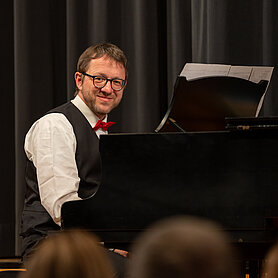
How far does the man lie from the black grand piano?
0.38 meters

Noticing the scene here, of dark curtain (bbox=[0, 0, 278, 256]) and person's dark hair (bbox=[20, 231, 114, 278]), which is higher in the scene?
dark curtain (bbox=[0, 0, 278, 256])

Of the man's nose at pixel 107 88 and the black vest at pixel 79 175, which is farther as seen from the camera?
the man's nose at pixel 107 88

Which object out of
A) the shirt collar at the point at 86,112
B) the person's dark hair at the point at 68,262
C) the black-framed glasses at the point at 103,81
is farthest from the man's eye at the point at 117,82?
the person's dark hair at the point at 68,262

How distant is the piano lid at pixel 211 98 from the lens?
2.51m

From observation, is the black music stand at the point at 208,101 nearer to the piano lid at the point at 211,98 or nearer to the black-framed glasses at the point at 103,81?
the piano lid at the point at 211,98

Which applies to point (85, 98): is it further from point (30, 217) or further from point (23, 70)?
point (23, 70)

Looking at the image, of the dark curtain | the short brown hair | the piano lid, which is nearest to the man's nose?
the short brown hair

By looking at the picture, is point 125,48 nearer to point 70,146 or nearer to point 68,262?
point 70,146

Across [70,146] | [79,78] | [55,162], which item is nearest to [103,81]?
[79,78]

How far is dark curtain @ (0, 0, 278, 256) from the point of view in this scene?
3611 millimetres

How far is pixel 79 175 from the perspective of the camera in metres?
2.66

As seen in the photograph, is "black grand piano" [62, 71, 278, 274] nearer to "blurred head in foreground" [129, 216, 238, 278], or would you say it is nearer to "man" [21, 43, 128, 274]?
"man" [21, 43, 128, 274]

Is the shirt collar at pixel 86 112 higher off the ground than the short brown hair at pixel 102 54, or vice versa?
the short brown hair at pixel 102 54

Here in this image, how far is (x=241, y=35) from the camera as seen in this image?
3.62m
